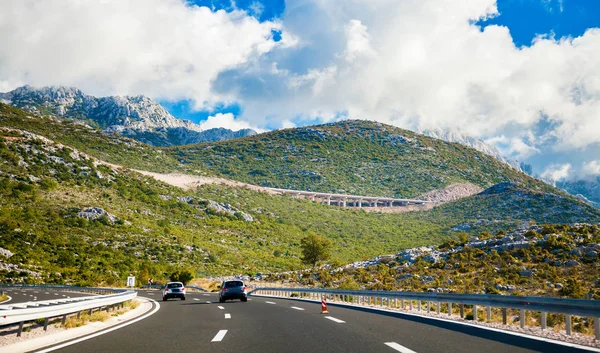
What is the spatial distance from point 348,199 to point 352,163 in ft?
82.0

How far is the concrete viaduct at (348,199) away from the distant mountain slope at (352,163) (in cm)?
258

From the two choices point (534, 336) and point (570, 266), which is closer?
point (534, 336)

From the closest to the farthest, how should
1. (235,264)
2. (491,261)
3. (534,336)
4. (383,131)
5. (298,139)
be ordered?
(534,336)
(491,261)
(235,264)
(298,139)
(383,131)

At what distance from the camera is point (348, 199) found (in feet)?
456

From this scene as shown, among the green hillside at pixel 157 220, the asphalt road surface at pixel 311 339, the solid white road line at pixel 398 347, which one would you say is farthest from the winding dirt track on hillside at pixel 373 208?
the solid white road line at pixel 398 347

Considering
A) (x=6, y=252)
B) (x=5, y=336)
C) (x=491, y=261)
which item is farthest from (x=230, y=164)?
(x=5, y=336)

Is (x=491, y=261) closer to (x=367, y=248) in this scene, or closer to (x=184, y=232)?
(x=367, y=248)

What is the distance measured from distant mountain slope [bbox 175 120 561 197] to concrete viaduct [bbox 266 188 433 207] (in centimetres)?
258

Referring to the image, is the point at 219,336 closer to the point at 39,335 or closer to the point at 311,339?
the point at 311,339

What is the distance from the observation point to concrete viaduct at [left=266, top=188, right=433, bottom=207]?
129625mm

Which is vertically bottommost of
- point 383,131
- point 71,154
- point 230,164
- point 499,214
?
point 499,214

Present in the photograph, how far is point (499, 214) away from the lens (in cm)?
9662

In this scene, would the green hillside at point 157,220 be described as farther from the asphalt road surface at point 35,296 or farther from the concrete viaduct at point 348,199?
the asphalt road surface at point 35,296

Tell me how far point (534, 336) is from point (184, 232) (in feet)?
244
